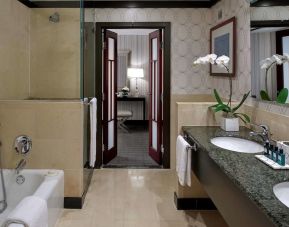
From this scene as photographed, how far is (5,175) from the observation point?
2676mm

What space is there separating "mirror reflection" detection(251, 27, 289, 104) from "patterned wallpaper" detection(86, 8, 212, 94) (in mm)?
1479

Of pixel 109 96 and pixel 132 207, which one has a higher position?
pixel 109 96

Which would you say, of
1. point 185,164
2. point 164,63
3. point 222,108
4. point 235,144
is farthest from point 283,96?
point 164,63

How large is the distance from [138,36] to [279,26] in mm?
6363

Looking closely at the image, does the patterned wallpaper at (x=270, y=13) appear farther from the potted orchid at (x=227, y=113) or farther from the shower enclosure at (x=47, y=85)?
the shower enclosure at (x=47, y=85)

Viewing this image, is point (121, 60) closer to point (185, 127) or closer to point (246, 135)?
point (185, 127)

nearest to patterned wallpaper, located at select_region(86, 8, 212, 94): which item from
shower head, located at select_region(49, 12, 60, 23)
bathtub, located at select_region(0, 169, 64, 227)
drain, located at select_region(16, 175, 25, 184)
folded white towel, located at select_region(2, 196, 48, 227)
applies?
shower head, located at select_region(49, 12, 60, 23)

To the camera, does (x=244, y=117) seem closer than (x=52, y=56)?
Yes

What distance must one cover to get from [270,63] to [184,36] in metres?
1.96

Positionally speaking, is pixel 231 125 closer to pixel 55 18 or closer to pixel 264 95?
pixel 264 95

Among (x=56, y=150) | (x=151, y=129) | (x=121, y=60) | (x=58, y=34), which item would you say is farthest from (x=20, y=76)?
(x=121, y=60)

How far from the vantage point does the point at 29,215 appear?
162 centimetres

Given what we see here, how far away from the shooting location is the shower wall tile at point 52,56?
11.9 ft

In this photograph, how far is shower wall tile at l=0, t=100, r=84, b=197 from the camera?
9.61 ft
